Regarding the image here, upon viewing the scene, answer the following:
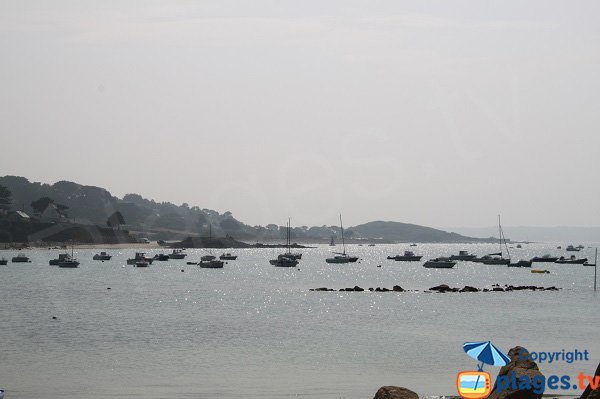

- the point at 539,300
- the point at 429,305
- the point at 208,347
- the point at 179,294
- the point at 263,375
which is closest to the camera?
the point at 263,375

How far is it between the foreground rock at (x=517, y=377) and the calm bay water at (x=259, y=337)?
925cm

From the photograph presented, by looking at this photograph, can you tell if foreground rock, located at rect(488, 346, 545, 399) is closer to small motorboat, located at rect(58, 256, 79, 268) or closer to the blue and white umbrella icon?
the blue and white umbrella icon

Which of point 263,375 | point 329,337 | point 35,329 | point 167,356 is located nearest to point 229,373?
point 263,375

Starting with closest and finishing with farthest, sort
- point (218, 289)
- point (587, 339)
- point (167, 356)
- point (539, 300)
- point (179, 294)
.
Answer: point (167, 356), point (587, 339), point (539, 300), point (179, 294), point (218, 289)

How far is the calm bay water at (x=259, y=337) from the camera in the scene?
136 feet

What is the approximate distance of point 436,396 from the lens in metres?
36.2

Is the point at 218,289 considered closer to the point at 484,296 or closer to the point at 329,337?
the point at 484,296

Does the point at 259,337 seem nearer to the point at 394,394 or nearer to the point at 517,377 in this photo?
the point at 394,394

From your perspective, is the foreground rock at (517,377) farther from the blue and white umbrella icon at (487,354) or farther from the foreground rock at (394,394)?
the foreground rock at (394,394)

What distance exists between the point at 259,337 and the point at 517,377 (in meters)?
34.3

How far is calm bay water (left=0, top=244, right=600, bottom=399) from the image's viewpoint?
41594mm

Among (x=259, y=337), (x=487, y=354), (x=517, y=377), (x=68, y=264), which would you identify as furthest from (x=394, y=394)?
(x=68, y=264)

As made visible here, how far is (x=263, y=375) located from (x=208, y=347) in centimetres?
1146

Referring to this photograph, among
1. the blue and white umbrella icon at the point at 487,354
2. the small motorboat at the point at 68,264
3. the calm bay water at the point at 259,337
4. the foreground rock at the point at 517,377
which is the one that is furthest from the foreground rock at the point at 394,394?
the small motorboat at the point at 68,264
